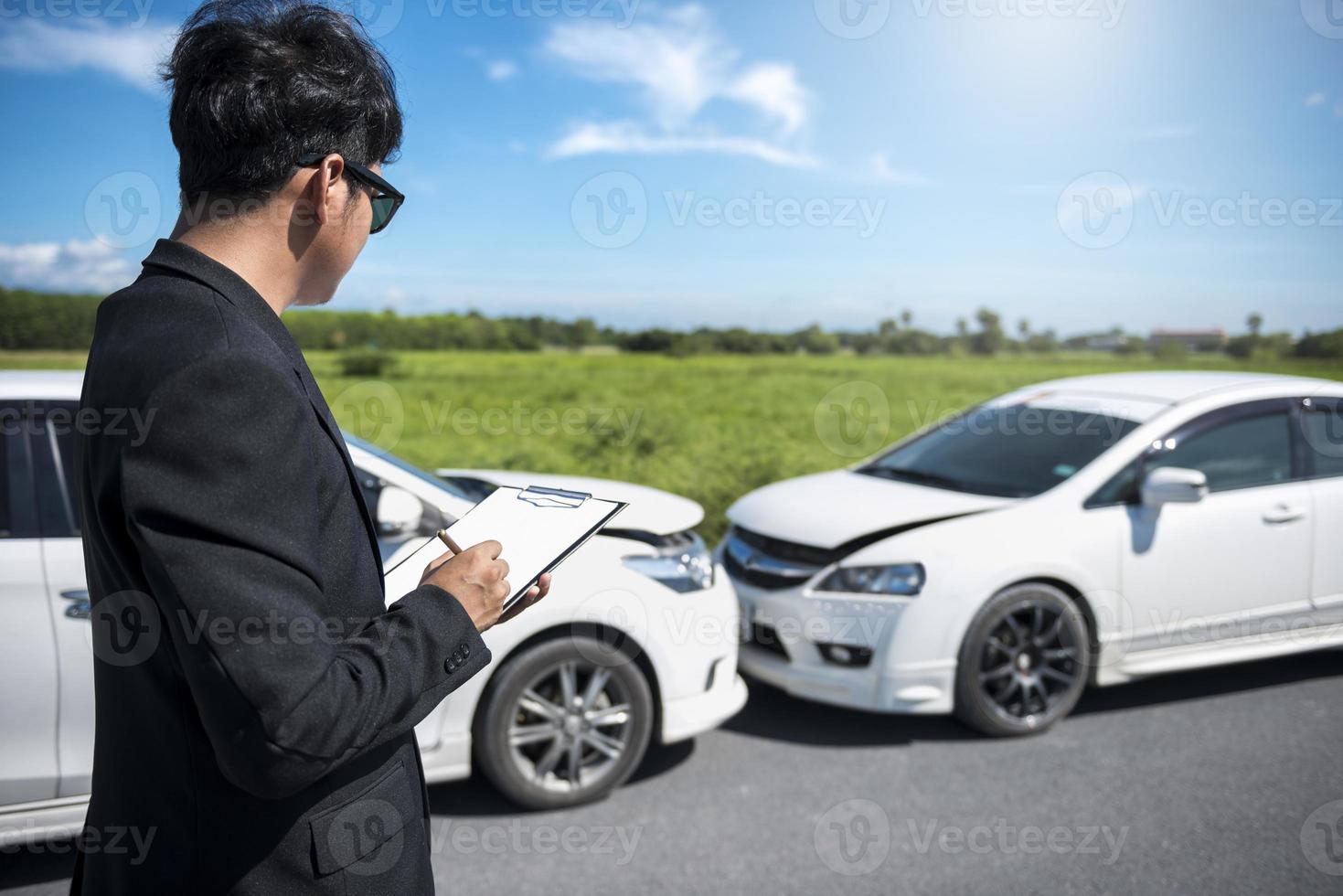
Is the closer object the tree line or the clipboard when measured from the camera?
the clipboard

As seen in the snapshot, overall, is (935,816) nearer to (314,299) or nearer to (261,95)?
(314,299)

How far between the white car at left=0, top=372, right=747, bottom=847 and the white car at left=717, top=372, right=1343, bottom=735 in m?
0.67

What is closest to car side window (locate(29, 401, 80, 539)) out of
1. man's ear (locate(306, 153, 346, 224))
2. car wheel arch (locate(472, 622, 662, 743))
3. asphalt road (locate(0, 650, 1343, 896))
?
asphalt road (locate(0, 650, 1343, 896))

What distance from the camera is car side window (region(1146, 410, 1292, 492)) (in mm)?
5004

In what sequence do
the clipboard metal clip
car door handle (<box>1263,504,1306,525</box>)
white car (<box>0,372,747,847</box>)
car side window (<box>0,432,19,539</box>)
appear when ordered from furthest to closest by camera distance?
1. car door handle (<box>1263,504,1306,525</box>)
2. car side window (<box>0,432,19,539</box>)
3. white car (<box>0,372,747,847</box>)
4. the clipboard metal clip

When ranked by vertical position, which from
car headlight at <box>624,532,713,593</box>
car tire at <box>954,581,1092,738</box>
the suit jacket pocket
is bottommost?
car tire at <box>954,581,1092,738</box>

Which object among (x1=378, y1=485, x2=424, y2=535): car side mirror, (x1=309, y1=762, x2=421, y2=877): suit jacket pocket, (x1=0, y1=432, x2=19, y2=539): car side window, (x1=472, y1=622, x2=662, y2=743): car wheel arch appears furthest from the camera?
(x1=472, y1=622, x2=662, y2=743): car wheel arch

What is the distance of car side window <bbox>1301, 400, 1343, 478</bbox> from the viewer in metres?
5.23

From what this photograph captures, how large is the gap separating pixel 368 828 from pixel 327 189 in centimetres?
91

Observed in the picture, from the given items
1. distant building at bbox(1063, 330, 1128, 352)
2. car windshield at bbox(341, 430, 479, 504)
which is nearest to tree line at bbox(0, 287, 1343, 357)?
distant building at bbox(1063, 330, 1128, 352)

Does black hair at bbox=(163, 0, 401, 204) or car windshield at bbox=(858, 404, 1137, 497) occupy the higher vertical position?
black hair at bbox=(163, 0, 401, 204)

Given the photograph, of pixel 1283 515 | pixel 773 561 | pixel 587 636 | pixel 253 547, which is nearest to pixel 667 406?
pixel 773 561

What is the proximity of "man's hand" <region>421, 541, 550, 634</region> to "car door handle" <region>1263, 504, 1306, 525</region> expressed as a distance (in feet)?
16.3

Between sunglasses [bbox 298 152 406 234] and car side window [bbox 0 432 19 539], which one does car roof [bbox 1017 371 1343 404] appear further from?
→ car side window [bbox 0 432 19 539]
